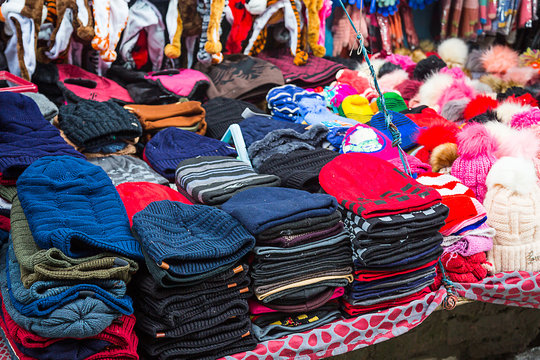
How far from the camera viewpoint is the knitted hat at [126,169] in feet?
6.16

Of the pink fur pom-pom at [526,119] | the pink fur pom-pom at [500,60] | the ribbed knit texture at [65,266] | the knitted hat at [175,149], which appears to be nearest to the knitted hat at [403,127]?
the pink fur pom-pom at [526,119]

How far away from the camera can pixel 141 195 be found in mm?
1615

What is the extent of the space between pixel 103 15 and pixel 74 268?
1679 millimetres

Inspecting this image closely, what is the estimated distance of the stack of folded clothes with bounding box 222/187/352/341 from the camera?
1.31 metres

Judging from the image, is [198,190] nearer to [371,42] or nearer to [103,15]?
[103,15]

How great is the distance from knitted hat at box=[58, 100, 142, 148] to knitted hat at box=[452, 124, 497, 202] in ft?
4.17

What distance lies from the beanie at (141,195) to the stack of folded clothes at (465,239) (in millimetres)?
854

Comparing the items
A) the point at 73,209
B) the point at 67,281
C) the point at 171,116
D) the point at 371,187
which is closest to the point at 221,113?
the point at 171,116

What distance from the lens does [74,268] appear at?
111cm

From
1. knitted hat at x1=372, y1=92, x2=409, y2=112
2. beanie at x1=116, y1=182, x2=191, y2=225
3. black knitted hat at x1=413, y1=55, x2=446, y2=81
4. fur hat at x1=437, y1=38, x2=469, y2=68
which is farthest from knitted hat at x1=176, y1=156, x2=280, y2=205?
fur hat at x1=437, y1=38, x2=469, y2=68

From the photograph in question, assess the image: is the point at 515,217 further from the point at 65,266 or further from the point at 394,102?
the point at 65,266

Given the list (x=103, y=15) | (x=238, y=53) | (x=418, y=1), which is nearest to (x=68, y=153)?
(x=103, y=15)

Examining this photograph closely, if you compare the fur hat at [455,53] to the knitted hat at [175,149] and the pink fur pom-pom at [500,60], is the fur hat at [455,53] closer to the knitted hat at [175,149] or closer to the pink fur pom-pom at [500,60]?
the pink fur pom-pom at [500,60]

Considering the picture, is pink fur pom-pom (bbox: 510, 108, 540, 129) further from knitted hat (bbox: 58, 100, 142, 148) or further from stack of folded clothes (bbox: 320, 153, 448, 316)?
knitted hat (bbox: 58, 100, 142, 148)
